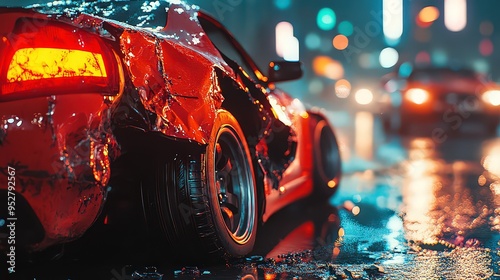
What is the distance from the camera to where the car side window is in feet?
17.4

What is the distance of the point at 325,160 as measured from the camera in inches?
291

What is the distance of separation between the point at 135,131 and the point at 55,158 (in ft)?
2.06

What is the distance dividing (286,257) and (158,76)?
1.43 meters

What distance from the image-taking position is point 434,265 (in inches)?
173

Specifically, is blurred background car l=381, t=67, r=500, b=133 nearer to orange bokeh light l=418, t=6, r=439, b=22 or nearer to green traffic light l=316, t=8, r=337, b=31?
orange bokeh light l=418, t=6, r=439, b=22

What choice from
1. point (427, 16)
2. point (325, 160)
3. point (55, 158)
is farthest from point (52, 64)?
point (427, 16)

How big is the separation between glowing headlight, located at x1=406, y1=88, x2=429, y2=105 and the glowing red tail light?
47.0 feet

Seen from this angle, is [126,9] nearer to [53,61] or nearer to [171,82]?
[171,82]

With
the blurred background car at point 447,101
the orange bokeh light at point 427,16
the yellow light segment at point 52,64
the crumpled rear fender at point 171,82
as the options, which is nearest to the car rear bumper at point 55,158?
the yellow light segment at point 52,64

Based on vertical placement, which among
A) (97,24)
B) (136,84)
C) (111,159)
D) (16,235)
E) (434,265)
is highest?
(97,24)

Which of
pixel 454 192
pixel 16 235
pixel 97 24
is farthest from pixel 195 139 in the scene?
pixel 454 192

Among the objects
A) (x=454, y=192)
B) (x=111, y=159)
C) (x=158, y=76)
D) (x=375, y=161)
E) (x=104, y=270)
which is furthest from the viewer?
(x=375, y=161)

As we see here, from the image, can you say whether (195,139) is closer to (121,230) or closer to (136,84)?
(136,84)

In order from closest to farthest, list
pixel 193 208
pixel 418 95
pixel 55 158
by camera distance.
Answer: pixel 55 158 < pixel 193 208 < pixel 418 95
